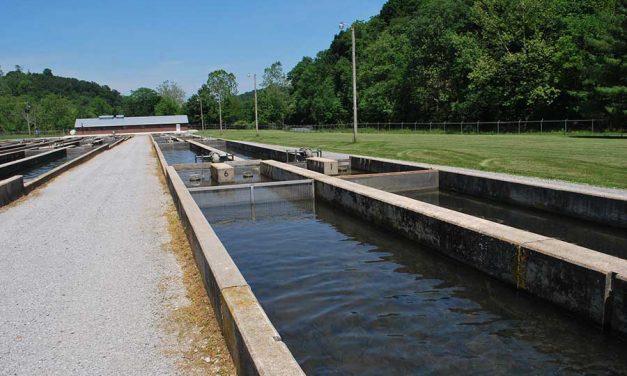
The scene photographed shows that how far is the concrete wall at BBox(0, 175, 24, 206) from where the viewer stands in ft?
46.3

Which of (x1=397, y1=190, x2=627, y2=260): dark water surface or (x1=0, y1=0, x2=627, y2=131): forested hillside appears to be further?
(x1=0, y1=0, x2=627, y2=131): forested hillside

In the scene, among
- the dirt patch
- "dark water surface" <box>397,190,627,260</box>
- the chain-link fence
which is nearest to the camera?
the dirt patch

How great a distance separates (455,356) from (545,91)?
50.8 metres

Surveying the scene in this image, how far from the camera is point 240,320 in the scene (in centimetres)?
467

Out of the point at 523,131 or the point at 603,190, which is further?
the point at 523,131

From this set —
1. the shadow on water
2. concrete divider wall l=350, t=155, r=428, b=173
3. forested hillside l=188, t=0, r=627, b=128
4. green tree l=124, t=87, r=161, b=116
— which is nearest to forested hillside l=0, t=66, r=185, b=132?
green tree l=124, t=87, r=161, b=116

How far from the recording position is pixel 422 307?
7043 mm

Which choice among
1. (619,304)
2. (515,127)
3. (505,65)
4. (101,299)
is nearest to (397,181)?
(619,304)

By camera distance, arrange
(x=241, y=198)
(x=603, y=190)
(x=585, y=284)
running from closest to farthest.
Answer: (x=585, y=284) → (x=603, y=190) → (x=241, y=198)

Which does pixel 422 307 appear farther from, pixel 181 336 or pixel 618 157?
pixel 618 157

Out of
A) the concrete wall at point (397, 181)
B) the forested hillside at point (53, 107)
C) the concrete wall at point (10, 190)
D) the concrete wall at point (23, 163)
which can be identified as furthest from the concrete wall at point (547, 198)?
the forested hillside at point (53, 107)

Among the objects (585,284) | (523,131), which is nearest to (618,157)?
(585,284)

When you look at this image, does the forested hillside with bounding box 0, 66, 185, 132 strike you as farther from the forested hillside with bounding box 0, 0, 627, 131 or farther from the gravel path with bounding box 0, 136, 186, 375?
the gravel path with bounding box 0, 136, 186, 375

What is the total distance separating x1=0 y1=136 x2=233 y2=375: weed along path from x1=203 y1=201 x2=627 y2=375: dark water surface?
120 cm
